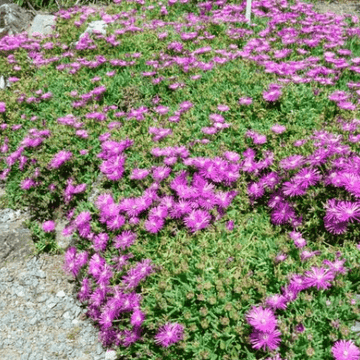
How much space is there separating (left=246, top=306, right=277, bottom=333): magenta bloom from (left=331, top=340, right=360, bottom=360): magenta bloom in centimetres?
30

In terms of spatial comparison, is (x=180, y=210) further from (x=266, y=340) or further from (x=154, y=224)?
(x=266, y=340)

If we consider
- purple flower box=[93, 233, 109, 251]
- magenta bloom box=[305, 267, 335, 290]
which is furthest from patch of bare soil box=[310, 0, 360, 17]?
magenta bloom box=[305, 267, 335, 290]

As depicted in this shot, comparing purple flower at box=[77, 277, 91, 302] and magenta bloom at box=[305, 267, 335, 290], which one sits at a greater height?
magenta bloom at box=[305, 267, 335, 290]

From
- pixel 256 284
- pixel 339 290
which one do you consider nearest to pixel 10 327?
pixel 256 284

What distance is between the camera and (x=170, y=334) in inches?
86.9

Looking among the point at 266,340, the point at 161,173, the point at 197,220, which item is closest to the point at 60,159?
the point at 161,173

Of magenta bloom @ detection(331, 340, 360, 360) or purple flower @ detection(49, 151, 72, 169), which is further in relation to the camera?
purple flower @ detection(49, 151, 72, 169)

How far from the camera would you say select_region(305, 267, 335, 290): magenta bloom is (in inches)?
83.7

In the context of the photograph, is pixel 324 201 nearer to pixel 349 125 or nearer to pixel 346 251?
pixel 346 251

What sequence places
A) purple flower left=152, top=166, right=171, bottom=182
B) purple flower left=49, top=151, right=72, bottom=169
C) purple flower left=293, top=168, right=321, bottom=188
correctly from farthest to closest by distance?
purple flower left=49, top=151, right=72, bottom=169 → purple flower left=152, top=166, right=171, bottom=182 → purple flower left=293, top=168, right=321, bottom=188

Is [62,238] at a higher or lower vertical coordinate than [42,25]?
lower

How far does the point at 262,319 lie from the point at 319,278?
38 centimetres

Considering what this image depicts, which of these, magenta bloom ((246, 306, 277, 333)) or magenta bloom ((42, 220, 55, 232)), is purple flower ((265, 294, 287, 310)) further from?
magenta bloom ((42, 220, 55, 232))

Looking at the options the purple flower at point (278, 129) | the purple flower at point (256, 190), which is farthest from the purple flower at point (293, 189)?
the purple flower at point (278, 129)
